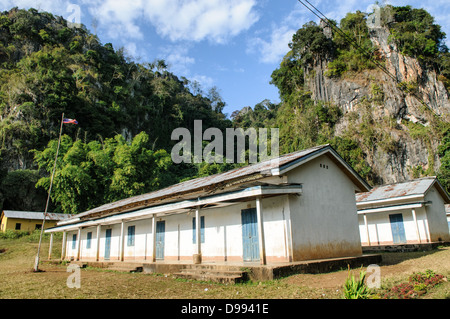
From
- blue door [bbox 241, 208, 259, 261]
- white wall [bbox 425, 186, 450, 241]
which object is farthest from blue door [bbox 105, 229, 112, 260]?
white wall [bbox 425, 186, 450, 241]

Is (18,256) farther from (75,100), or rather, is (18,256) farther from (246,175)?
(75,100)

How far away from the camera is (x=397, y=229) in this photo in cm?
Answer: 1812

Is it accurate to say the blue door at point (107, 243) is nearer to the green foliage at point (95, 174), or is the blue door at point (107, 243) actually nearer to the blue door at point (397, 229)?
the green foliage at point (95, 174)

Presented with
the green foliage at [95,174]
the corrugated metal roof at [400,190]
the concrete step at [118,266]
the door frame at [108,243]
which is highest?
the green foliage at [95,174]

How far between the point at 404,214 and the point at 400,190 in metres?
1.44

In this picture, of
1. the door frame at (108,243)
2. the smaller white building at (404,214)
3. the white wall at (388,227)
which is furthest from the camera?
the door frame at (108,243)

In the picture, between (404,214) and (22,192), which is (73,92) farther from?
(404,214)

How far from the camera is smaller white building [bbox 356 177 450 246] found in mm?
17266

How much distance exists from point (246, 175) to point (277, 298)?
5551mm

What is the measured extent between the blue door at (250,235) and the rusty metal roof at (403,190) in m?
10.7

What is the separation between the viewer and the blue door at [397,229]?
58.6 feet

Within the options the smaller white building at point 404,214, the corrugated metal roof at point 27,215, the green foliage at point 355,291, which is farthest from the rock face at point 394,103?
the corrugated metal roof at point 27,215

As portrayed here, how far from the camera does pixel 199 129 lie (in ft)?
218
